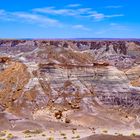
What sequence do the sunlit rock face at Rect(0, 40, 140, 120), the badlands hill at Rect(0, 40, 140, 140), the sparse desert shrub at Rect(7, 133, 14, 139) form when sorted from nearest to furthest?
the sparse desert shrub at Rect(7, 133, 14, 139) → the badlands hill at Rect(0, 40, 140, 140) → the sunlit rock face at Rect(0, 40, 140, 120)

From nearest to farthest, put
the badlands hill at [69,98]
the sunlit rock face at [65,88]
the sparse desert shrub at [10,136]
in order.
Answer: the sparse desert shrub at [10,136] → the badlands hill at [69,98] → the sunlit rock face at [65,88]

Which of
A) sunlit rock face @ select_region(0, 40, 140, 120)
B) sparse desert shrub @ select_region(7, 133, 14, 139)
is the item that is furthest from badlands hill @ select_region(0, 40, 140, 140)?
sparse desert shrub @ select_region(7, 133, 14, 139)

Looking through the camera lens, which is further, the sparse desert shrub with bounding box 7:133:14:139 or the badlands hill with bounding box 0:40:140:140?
the badlands hill with bounding box 0:40:140:140

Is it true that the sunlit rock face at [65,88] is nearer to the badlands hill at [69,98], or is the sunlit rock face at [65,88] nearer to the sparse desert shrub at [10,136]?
the badlands hill at [69,98]

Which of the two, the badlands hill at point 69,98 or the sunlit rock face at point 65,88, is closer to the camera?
the badlands hill at point 69,98

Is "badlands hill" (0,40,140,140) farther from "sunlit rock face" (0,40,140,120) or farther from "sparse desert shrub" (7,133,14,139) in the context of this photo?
"sparse desert shrub" (7,133,14,139)

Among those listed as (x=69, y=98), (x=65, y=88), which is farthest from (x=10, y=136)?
(x=65, y=88)

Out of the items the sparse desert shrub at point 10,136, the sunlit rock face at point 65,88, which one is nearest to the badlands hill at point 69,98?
the sunlit rock face at point 65,88

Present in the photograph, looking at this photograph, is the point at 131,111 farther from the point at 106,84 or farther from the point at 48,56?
the point at 48,56

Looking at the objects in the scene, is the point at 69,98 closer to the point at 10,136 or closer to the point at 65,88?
the point at 65,88

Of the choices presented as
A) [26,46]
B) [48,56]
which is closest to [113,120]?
[48,56]

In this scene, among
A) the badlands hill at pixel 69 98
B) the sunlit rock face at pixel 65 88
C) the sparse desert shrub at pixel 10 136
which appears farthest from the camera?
the sunlit rock face at pixel 65 88

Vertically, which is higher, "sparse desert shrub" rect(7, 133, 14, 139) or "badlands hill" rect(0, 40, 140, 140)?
"badlands hill" rect(0, 40, 140, 140)
